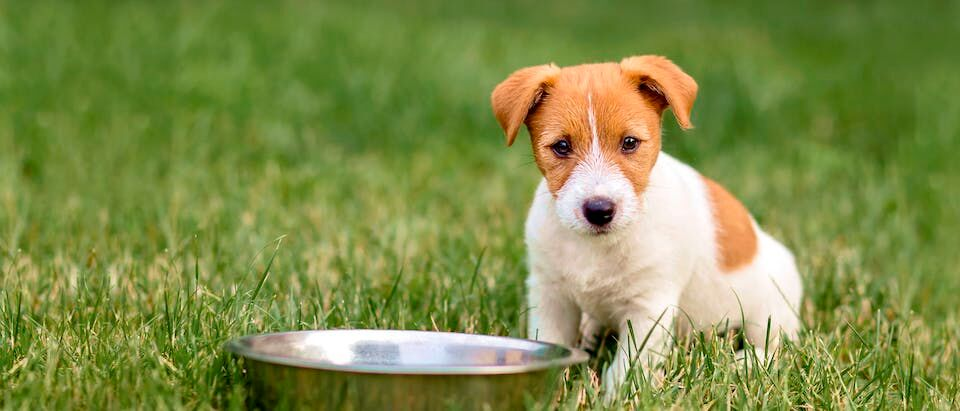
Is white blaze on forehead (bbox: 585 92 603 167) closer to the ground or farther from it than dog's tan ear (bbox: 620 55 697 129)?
closer to the ground

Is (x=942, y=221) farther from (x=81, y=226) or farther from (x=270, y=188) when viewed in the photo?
(x=81, y=226)

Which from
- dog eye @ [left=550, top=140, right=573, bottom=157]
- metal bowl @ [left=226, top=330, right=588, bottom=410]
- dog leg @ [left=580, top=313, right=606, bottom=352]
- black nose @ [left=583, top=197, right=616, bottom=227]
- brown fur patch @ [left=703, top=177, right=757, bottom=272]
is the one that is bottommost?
dog leg @ [left=580, top=313, right=606, bottom=352]

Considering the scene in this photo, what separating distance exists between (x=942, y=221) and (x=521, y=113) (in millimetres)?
3796

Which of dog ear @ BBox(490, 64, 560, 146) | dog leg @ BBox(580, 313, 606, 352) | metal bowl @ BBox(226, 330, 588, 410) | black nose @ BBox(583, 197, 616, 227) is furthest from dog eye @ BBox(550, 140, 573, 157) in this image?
dog leg @ BBox(580, 313, 606, 352)

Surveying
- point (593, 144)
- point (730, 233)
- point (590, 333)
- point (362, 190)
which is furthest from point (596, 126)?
point (362, 190)

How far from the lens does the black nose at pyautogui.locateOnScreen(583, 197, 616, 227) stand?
351 cm

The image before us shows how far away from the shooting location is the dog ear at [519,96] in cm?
373

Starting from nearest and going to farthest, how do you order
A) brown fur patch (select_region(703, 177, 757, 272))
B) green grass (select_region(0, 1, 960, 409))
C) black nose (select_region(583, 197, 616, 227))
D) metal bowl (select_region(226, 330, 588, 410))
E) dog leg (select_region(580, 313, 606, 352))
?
metal bowl (select_region(226, 330, 588, 410)) → black nose (select_region(583, 197, 616, 227)) → green grass (select_region(0, 1, 960, 409)) → brown fur patch (select_region(703, 177, 757, 272)) → dog leg (select_region(580, 313, 606, 352))

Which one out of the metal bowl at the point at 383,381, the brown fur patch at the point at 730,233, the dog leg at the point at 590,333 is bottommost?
the dog leg at the point at 590,333

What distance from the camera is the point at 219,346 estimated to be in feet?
11.3

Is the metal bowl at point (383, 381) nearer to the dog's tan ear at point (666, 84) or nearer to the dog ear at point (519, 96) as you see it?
the dog ear at point (519, 96)

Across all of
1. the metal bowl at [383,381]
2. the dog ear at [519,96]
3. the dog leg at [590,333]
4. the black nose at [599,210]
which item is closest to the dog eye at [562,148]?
the dog ear at [519,96]

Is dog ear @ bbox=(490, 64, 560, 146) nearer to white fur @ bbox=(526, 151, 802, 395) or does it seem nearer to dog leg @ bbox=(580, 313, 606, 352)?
white fur @ bbox=(526, 151, 802, 395)

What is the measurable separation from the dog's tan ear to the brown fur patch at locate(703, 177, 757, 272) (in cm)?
54
